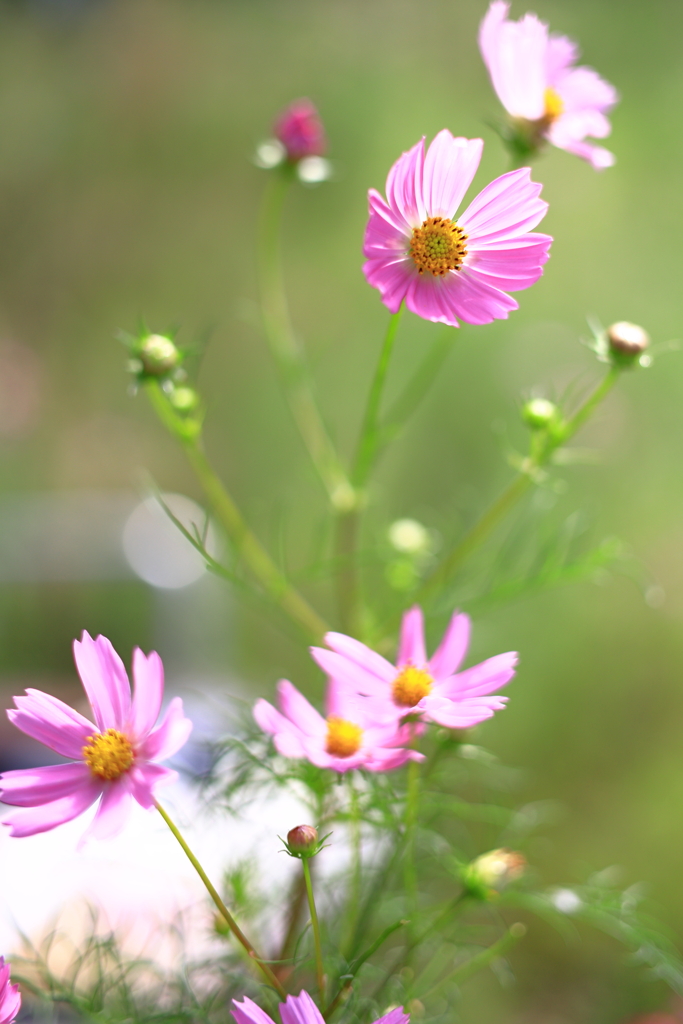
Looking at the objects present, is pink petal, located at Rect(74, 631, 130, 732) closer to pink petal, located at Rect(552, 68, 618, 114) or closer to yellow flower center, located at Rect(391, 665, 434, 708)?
yellow flower center, located at Rect(391, 665, 434, 708)

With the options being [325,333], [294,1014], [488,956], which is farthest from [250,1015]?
[325,333]

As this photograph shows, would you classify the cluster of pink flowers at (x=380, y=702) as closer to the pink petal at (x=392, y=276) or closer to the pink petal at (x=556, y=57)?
the pink petal at (x=392, y=276)

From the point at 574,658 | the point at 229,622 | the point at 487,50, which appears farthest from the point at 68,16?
the point at 487,50

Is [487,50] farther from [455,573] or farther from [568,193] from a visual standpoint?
[568,193]

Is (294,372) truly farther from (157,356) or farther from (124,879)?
(124,879)

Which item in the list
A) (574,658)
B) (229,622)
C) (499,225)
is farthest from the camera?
(574,658)

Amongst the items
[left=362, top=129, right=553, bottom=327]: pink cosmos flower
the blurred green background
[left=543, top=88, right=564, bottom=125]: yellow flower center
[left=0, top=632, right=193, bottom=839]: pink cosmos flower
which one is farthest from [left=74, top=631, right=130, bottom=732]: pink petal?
the blurred green background

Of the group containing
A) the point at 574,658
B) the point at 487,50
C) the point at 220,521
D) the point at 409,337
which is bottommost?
the point at 220,521
